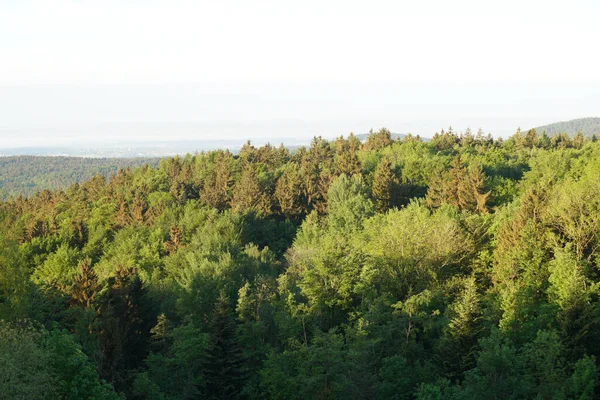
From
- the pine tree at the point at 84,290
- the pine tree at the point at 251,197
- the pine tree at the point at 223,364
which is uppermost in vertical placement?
the pine tree at the point at 251,197

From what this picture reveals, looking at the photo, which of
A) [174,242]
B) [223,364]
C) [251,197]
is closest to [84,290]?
[223,364]

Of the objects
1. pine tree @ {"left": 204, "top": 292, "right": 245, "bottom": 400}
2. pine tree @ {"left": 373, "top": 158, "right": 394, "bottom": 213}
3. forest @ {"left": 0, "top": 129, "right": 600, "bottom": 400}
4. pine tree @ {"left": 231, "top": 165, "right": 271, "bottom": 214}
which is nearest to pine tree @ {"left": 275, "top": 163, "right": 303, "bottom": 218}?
pine tree @ {"left": 231, "top": 165, "right": 271, "bottom": 214}

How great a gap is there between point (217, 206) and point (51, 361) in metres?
71.2

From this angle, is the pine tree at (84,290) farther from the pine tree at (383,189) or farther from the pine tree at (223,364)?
the pine tree at (383,189)

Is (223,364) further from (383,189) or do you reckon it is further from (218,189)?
(218,189)

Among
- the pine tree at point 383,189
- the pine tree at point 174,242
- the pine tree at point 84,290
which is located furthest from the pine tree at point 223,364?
the pine tree at point 383,189

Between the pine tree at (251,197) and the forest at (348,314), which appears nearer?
the forest at (348,314)

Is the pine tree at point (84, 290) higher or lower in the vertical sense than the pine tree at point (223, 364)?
higher

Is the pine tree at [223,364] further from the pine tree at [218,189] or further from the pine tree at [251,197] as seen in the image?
the pine tree at [218,189]

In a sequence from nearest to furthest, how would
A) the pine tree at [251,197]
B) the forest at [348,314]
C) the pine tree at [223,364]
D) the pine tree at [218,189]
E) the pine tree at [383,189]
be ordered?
the forest at [348,314], the pine tree at [223,364], the pine tree at [383,189], the pine tree at [251,197], the pine tree at [218,189]

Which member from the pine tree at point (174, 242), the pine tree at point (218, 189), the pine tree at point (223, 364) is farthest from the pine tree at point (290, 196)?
the pine tree at point (223, 364)

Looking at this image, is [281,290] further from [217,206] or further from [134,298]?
[217,206]

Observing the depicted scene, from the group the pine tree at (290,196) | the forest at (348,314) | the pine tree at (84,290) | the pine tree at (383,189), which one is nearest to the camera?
the forest at (348,314)

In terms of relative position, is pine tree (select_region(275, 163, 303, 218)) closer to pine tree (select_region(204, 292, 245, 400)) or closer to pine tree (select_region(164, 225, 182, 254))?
pine tree (select_region(164, 225, 182, 254))
